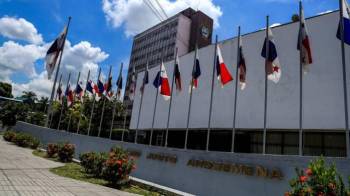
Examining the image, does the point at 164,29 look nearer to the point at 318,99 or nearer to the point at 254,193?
the point at 318,99

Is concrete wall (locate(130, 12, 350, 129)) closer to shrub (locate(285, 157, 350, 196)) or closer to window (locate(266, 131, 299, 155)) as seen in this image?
window (locate(266, 131, 299, 155))

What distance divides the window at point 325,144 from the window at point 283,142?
0.59 metres

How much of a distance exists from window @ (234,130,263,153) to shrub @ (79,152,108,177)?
12.7 metres

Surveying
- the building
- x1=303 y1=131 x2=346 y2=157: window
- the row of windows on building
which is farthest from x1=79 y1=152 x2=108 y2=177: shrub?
the building

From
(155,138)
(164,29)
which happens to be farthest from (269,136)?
(164,29)

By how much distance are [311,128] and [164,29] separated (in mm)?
70554

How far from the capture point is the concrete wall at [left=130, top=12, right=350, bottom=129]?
17.8 meters

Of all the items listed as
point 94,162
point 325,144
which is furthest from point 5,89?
point 325,144

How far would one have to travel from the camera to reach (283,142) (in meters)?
21.0

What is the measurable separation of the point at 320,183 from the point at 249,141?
17.2 metres

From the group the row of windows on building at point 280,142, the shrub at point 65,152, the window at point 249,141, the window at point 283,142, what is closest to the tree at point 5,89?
the row of windows on building at point 280,142

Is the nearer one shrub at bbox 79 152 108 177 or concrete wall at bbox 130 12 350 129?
shrub at bbox 79 152 108 177

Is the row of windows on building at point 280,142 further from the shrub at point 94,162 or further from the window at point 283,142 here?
the shrub at point 94,162

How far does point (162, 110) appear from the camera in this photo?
99.2ft
